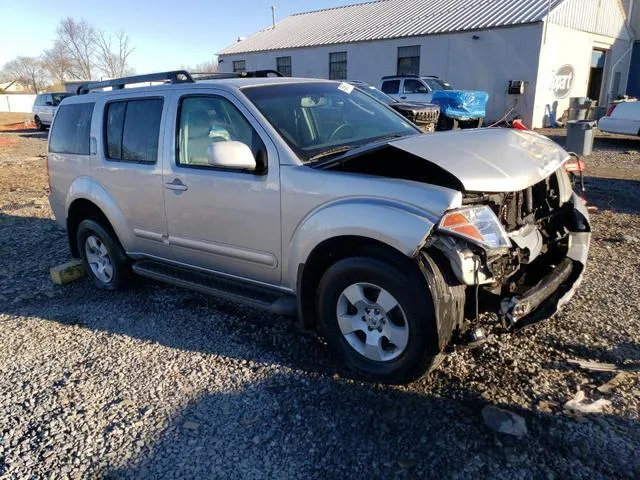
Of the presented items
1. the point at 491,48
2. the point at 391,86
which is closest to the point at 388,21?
the point at 491,48

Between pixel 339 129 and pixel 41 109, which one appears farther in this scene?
pixel 41 109

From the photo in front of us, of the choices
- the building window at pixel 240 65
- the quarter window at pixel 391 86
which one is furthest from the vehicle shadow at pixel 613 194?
the building window at pixel 240 65

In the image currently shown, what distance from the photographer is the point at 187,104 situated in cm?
405

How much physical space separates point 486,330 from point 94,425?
234 cm

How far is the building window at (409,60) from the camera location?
23.1 metres

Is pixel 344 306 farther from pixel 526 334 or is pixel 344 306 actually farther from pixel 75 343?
pixel 75 343

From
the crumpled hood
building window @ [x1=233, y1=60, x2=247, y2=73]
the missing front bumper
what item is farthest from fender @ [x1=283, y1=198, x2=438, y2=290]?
building window @ [x1=233, y1=60, x2=247, y2=73]

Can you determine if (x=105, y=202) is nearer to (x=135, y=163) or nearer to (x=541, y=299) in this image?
(x=135, y=163)

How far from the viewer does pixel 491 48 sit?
67.1ft

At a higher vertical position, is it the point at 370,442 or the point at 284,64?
the point at 284,64

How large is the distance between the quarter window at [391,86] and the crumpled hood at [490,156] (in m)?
14.9

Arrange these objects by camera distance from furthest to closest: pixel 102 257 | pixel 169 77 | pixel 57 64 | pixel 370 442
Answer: pixel 57 64 → pixel 102 257 → pixel 169 77 → pixel 370 442

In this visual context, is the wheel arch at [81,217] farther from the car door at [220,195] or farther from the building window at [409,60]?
the building window at [409,60]

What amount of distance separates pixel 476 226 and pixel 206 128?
2194 millimetres
